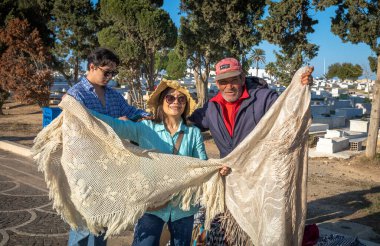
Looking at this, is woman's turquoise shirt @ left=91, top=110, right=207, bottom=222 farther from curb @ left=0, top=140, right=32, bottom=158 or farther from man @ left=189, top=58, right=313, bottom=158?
curb @ left=0, top=140, right=32, bottom=158

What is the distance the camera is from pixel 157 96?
309cm

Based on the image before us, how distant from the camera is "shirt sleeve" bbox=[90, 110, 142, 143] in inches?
113

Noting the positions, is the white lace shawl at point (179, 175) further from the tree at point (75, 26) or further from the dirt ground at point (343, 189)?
the tree at point (75, 26)

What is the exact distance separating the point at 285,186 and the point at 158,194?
3.03 ft

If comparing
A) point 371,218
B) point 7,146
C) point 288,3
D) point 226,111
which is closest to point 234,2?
point 288,3

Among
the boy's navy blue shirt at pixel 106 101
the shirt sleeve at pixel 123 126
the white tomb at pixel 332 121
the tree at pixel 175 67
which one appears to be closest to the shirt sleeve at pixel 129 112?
the boy's navy blue shirt at pixel 106 101

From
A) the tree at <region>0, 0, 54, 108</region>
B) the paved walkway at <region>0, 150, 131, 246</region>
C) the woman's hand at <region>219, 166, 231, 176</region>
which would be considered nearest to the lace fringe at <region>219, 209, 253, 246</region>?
the woman's hand at <region>219, 166, 231, 176</region>

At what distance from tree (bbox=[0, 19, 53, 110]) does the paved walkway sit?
8945 mm

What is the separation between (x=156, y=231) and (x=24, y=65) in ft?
52.4

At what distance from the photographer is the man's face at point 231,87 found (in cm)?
305

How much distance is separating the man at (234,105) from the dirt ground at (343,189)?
9.20ft

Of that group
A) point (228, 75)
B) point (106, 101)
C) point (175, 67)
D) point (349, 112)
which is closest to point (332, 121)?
point (349, 112)

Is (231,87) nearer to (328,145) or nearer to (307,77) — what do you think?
(307,77)

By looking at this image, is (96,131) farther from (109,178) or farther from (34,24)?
(34,24)
